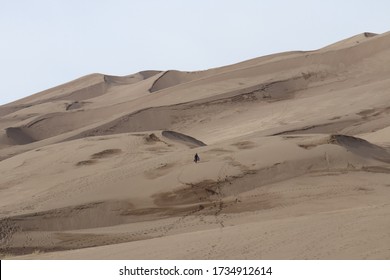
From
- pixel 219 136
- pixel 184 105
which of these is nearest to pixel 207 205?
pixel 219 136

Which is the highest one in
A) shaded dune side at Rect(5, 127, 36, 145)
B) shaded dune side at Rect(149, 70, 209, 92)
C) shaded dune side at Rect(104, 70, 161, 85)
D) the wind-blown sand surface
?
shaded dune side at Rect(104, 70, 161, 85)

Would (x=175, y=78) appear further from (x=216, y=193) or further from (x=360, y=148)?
(x=216, y=193)

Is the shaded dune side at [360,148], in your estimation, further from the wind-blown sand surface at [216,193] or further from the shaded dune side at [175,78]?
the shaded dune side at [175,78]

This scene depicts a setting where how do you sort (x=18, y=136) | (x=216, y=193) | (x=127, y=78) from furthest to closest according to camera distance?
1. (x=127, y=78)
2. (x=18, y=136)
3. (x=216, y=193)

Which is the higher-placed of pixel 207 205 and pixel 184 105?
pixel 184 105

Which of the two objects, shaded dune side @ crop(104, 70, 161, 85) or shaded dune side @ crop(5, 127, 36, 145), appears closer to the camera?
shaded dune side @ crop(5, 127, 36, 145)

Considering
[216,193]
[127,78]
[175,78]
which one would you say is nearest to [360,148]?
[216,193]

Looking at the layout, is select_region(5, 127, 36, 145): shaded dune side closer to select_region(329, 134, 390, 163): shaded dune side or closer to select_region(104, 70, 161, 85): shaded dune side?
select_region(104, 70, 161, 85): shaded dune side

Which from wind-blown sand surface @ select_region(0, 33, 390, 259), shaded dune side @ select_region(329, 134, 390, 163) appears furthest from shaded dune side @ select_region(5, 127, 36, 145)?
shaded dune side @ select_region(329, 134, 390, 163)

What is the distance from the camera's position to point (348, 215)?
907cm

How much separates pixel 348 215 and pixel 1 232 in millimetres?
6010

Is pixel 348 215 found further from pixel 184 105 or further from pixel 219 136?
pixel 184 105

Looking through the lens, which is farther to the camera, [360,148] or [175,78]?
[175,78]

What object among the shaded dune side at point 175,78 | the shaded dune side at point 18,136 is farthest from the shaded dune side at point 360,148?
the shaded dune side at point 175,78
